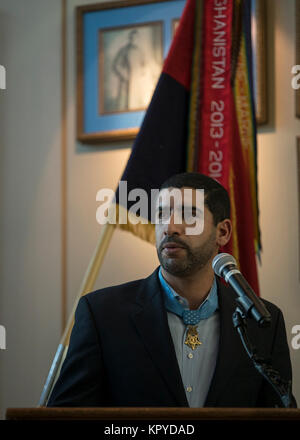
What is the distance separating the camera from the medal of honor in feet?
6.89

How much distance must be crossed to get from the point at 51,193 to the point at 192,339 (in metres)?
1.66

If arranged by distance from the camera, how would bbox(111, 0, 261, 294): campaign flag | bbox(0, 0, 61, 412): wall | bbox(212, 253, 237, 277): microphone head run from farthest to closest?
bbox(0, 0, 61, 412): wall, bbox(111, 0, 261, 294): campaign flag, bbox(212, 253, 237, 277): microphone head

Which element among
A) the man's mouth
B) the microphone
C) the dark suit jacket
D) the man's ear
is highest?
the man's ear

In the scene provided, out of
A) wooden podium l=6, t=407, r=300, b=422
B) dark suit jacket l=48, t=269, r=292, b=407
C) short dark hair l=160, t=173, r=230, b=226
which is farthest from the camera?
short dark hair l=160, t=173, r=230, b=226

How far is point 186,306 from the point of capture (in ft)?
7.22

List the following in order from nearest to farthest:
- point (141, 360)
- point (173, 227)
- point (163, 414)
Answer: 1. point (163, 414)
2. point (141, 360)
3. point (173, 227)

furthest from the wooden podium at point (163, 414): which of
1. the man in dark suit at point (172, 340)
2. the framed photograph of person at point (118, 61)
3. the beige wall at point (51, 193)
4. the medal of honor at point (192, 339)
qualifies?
the framed photograph of person at point (118, 61)

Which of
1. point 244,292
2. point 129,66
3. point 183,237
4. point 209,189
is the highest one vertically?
point 129,66

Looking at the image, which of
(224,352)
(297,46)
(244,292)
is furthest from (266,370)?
(297,46)

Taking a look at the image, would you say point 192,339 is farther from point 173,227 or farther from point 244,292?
point 244,292

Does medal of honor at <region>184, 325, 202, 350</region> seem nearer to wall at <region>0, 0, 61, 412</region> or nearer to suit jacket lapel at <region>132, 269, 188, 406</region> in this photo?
suit jacket lapel at <region>132, 269, 188, 406</region>

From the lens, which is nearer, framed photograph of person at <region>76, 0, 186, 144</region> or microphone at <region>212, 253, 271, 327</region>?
microphone at <region>212, 253, 271, 327</region>

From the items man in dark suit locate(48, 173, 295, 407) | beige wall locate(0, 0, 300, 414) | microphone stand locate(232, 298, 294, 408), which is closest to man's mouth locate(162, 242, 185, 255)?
man in dark suit locate(48, 173, 295, 407)

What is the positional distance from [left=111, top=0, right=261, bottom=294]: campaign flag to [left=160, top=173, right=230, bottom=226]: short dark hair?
59cm
